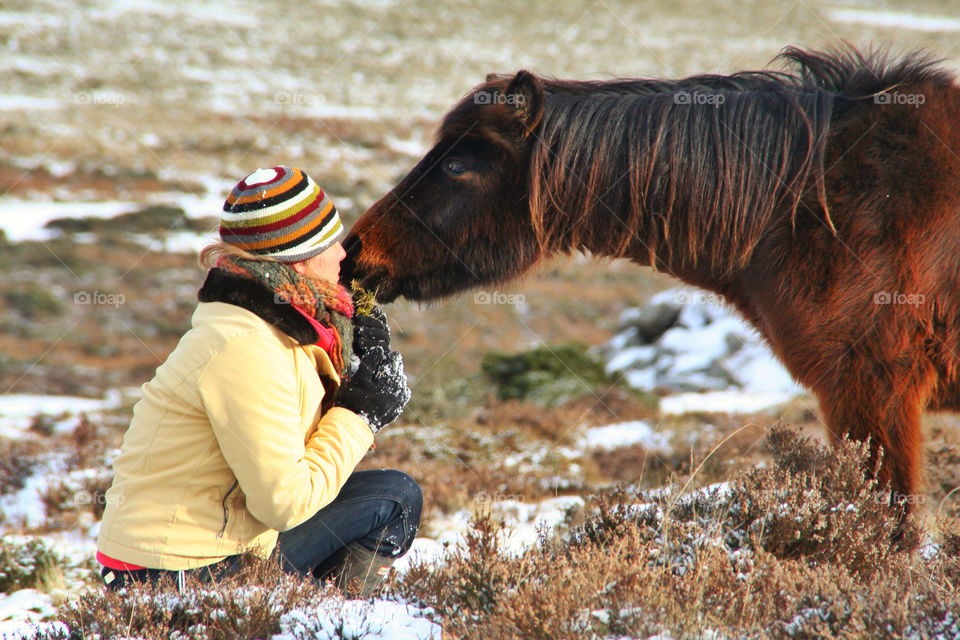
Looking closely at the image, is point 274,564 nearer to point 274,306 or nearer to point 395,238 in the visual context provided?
point 274,306

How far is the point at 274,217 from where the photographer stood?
238 centimetres

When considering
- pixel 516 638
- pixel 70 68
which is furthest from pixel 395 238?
pixel 70 68

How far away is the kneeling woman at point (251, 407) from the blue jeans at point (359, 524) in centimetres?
7

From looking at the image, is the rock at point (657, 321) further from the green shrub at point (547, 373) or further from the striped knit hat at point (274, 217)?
the striped knit hat at point (274, 217)

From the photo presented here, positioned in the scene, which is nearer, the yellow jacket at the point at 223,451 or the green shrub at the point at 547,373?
the yellow jacket at the point at 223,451

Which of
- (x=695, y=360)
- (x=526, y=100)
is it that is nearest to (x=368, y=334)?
(x=526, y=100)

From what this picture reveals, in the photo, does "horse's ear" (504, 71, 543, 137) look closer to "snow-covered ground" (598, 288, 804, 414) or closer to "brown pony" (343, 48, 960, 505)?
"brown pony" (343, 48, 960, 505)

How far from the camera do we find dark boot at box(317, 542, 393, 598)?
276 cm

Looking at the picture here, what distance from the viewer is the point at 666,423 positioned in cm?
819

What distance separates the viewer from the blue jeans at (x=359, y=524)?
274 centimetres

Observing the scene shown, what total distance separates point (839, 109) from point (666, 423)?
5.63 metres

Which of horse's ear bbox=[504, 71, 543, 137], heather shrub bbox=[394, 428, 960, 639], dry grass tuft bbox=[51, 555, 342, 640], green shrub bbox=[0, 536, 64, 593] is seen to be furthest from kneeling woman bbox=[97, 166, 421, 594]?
green shrub bbox=[0, 536, 64, 593]

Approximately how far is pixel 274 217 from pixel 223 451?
0.79 meters

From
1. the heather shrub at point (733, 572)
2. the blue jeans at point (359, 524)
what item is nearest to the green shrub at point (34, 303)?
the blue jeans at point (359, 524)
